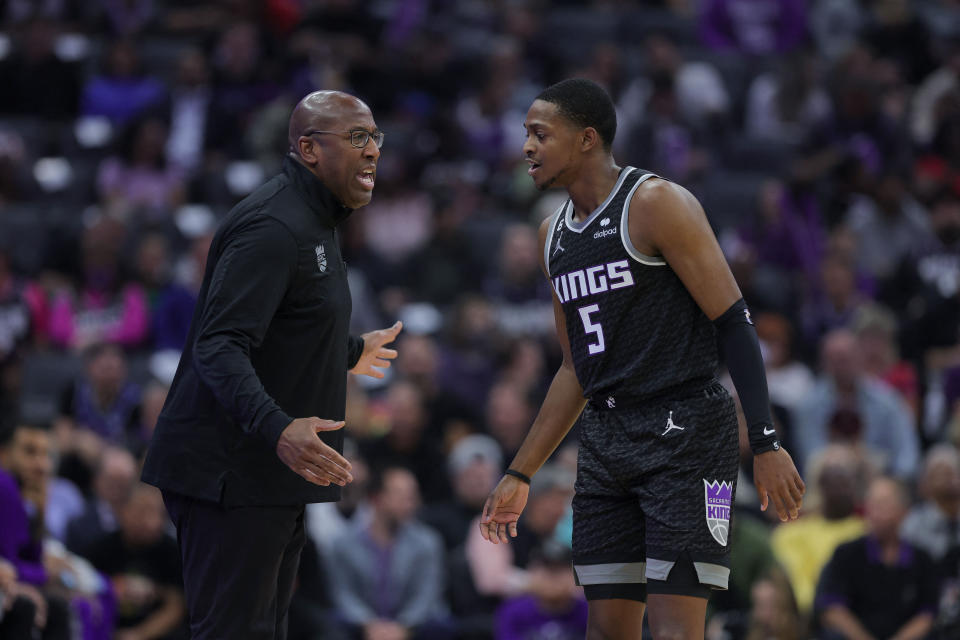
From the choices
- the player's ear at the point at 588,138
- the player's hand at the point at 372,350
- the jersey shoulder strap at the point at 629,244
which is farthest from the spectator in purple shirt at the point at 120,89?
the jersey shoulder strap at the point at 629,244

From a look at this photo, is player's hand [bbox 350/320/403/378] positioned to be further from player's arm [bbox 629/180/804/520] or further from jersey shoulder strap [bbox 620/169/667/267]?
player's arm [bbox 629/180/804/520]

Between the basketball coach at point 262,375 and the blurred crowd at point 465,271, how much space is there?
1900mm

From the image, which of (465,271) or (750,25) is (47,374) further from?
(750,25)

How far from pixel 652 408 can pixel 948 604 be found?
3923 mm

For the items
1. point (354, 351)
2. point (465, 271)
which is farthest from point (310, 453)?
point (465, 271)

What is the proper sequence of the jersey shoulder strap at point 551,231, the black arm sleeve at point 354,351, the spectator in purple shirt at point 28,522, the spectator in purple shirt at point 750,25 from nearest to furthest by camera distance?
the jersey shoulder strap at point 551,231, the black arm sleeve at point 354,351, the spectator in purple shirt at point 28,522, the spectator in purple shirt at point 750,25

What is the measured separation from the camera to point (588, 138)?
4527mm

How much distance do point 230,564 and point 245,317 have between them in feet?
2.61

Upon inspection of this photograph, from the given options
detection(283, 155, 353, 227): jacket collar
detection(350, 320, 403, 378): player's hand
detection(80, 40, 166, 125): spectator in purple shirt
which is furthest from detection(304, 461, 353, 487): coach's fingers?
detection(80, 40, 166, 125): spectator in purple shirt

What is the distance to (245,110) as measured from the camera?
40.7 ft

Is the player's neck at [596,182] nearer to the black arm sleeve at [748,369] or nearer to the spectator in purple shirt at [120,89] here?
the black arm sleeve at [748,369]

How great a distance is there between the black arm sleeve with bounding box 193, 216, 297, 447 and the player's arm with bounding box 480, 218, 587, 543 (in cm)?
97

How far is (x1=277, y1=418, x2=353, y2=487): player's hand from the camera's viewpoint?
4031 millimetres

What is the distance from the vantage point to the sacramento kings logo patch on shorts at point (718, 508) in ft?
14.2
